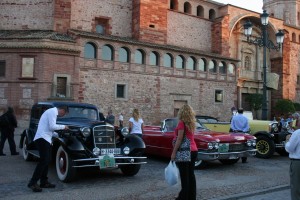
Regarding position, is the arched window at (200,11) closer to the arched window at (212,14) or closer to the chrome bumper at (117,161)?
Result: the arched window at (212,14)

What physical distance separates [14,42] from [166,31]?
1413 cm

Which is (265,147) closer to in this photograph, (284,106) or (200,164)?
(200,164)

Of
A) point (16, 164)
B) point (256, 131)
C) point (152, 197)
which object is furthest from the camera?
point (256, 131)

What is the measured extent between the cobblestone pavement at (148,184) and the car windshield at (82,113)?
151cm

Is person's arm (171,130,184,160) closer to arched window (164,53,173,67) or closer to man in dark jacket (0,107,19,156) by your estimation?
man in dark jacket (0,107,19,156)

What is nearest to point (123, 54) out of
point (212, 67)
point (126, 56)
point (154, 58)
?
point (126, 56)

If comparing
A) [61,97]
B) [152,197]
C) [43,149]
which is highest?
[61,97]

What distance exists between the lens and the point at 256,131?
13422 mm

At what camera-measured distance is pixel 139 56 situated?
27.2 meters

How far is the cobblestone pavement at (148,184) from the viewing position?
252 inches

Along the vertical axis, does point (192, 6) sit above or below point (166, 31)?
above

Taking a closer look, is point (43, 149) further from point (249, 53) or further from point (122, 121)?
point (249, 53)

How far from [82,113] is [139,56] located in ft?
59.8

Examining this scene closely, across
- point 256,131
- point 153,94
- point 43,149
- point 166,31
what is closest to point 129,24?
point 166,31
